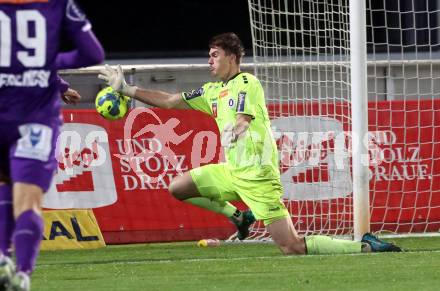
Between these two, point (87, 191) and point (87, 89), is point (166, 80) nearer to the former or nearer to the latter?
point (87, 89)

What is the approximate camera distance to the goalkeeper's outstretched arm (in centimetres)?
1075

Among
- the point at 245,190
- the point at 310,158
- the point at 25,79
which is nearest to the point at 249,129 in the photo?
the point at 245,190

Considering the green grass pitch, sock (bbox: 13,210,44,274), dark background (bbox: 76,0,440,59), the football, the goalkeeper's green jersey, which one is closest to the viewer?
sock (bbox: 13,210,44,274)

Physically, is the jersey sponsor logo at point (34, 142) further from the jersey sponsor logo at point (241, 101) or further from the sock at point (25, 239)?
the jersey sponsor logo at point (241, 101)

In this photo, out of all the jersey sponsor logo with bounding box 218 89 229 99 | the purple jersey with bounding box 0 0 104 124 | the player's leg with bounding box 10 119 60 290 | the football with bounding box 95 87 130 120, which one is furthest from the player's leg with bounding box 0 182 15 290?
the jersey sponsor logo with bounding box 218 89 229 99

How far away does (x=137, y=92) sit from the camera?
10938 mm

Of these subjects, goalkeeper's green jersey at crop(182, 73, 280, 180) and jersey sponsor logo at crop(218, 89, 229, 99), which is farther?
jersey sponsor logo at crop(218, 89, 229, 99)

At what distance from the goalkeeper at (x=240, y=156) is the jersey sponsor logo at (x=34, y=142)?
3554 millimetres

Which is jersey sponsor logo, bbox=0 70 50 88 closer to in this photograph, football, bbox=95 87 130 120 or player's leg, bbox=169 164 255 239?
football, bbox=95 87 130 120

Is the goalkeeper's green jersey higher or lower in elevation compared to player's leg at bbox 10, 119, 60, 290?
lower

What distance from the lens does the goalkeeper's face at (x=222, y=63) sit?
1111cm

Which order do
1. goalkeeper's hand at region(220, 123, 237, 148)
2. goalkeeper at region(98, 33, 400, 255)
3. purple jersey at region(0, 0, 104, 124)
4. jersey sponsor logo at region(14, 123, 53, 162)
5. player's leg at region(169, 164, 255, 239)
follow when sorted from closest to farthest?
jersey sponsor logo at region(14, 123, 53, 162) → purple jersey at region(0, 0, 104, 124) → goalkeeper's hand at region(220, 123, 237, 148) → goalkeeper at region(98, 33, 400, 255) → player's leg at region(169, 164, 255, 239)

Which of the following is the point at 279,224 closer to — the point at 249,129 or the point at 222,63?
the point at 249,129

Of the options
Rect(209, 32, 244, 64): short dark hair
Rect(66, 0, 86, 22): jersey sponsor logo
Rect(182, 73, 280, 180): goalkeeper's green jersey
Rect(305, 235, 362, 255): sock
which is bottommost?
Rect(305, 235, 362, 255): sock
